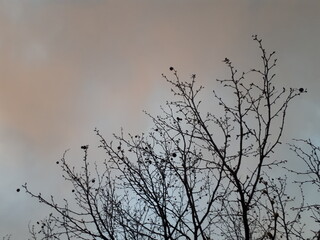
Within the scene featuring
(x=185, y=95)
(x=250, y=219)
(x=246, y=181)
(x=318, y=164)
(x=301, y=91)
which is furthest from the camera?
(x=250, y=219)

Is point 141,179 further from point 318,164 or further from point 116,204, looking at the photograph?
point 318,164

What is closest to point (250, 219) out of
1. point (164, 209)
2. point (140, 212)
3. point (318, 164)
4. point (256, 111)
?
point (318, 164)

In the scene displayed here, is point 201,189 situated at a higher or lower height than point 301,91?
lower

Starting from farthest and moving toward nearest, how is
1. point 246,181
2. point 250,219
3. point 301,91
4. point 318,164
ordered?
1. point 250,219
2. point 318,164
3. point 246,181
4. point 301,91

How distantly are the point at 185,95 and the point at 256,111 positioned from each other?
1.17 meters

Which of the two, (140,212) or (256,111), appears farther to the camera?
(140,212)

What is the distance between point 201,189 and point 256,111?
1.78m

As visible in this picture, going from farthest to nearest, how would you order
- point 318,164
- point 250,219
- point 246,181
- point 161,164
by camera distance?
point 250,219
point 318,164
point 161,164
point 246,181

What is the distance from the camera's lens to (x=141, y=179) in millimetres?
6445

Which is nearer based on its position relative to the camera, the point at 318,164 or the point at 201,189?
the point at 201,189

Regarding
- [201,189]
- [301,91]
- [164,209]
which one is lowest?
[164,209]

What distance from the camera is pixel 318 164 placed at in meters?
7.84

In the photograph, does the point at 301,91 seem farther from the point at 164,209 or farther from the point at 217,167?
the point at 164,209

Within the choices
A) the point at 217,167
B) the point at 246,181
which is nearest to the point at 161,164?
the point at 217,167
